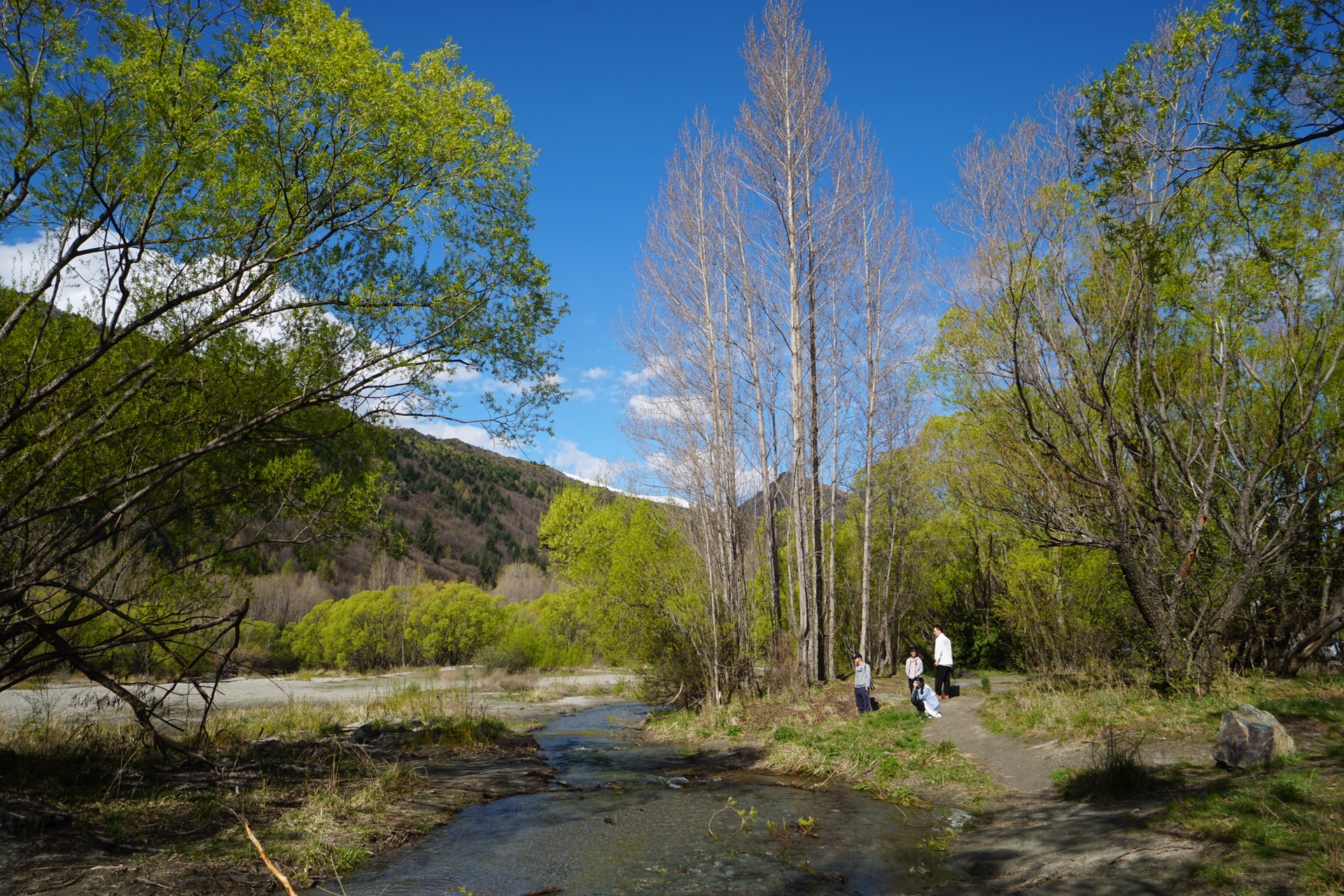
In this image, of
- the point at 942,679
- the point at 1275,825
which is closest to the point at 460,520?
the point at 942,679

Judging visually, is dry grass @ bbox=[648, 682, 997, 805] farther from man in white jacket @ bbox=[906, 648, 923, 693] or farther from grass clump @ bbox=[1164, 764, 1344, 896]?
grass clump @ bbox=[1164, 764, 1344, 896]

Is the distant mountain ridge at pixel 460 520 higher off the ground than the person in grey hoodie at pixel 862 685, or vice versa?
the distant mountain ridge at pixel 460 520

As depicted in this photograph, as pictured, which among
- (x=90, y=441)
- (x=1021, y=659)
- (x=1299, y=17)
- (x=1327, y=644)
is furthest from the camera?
(x=1021, y=659)

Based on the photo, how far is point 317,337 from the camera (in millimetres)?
9375

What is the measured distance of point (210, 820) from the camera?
766 centimetres

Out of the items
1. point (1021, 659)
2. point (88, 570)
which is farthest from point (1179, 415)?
point (88, 570)

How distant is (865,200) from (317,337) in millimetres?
15715

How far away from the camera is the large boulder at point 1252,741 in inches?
279

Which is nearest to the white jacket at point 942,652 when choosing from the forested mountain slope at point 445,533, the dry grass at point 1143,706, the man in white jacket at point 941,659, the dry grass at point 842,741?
the man in white jacket at point 941,659

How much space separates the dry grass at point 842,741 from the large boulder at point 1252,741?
2.83 m

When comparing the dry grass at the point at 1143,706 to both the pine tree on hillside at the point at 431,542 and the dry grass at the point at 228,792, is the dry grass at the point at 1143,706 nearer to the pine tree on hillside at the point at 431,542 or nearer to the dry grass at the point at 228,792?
the dry grass at the point at 228,792

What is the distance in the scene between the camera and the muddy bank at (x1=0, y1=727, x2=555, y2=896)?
5883mm

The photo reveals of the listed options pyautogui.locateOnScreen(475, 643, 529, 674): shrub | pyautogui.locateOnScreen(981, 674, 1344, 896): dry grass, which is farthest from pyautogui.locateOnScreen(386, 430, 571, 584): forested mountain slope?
pyautogui.locateOnScreen(981, 674, 1344, 896): dry grass

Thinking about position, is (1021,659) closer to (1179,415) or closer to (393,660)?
(1179,415)
